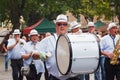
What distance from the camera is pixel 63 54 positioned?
6.07 metres

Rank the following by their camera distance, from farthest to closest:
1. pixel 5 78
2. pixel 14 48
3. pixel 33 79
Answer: pixel 5 78 → pixel 14 48 → pixel 33 79

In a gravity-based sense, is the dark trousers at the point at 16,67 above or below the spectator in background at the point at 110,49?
below

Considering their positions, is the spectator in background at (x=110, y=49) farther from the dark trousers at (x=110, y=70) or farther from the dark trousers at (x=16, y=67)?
the dark trousers at (x=16, y=67)

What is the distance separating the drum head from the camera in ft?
19.4

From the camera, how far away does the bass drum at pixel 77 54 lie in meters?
5.94

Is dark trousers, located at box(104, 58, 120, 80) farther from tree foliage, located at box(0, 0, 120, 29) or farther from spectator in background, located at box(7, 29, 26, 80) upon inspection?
tree foliage, located at box(0, 0, 120, 29)

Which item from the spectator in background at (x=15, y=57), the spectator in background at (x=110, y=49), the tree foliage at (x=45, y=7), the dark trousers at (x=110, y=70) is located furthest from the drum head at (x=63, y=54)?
the tree foliage at (x=45, y=7)

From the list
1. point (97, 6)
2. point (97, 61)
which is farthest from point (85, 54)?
point (97, 6)

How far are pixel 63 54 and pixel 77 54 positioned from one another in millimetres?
201

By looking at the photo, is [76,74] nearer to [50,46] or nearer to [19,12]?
[50,46]

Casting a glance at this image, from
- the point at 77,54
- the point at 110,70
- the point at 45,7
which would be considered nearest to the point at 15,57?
the point at 110,70

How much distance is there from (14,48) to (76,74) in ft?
23.0

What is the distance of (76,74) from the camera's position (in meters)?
6.11

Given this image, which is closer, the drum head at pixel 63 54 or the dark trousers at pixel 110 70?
the drum head at pixel 63 54
